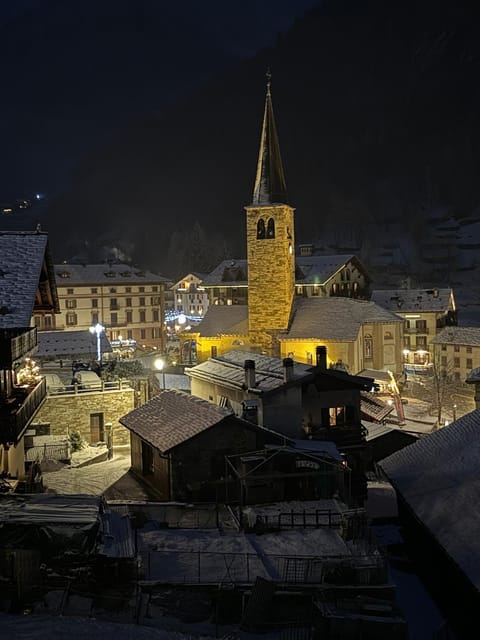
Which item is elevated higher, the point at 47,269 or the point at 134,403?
the point at 47,269

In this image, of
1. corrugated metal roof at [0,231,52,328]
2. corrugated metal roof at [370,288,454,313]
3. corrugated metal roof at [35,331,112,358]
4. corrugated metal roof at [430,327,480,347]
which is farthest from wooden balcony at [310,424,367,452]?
corrugated metal roof at [370,288,454,313]

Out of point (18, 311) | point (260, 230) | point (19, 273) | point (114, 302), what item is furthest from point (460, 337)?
point (18, 311)

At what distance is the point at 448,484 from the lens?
2098 centimetres

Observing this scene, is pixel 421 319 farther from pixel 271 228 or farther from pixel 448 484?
pixel 448 484

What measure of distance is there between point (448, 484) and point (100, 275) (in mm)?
67185

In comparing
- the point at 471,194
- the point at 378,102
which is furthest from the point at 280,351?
the point at 378,102

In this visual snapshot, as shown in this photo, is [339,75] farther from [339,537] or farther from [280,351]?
[339,537]

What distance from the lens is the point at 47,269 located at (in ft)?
72.7

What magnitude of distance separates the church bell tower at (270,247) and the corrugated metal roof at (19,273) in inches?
1728

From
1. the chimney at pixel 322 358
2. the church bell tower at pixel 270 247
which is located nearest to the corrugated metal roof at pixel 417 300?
the church bell tower at pixel 270 247

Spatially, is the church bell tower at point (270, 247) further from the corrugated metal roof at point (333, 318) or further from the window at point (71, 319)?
the window at point (71, 319)

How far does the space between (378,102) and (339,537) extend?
14018 cm

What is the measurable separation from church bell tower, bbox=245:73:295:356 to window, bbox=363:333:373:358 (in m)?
7.56

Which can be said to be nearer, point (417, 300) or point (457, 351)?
point (457, 351)
